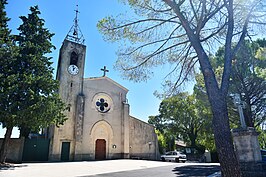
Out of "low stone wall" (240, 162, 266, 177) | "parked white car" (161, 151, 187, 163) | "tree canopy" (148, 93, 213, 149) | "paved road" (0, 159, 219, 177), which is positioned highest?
"tree canopy" (148, 93, 213, 149)

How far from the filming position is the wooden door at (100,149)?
21300mm

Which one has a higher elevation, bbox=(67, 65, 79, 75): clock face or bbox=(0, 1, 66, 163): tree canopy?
bbox=(67, 65, 79, 75): clock face

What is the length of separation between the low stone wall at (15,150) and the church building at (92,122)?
244 cm

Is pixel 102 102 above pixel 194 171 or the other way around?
above

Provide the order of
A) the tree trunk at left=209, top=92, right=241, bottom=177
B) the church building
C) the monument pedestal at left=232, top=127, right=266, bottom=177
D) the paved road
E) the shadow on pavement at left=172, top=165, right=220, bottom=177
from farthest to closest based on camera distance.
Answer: the church building < the shadow on pavement at left=172, top=165, right=220, bottom=177 < the paved road < the monument pedestal at left=232, top=127, right=266, bottom=177 < the tree trunk at left=209, top=92, right=241, bottom=177

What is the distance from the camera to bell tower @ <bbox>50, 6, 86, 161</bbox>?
62.7 ft

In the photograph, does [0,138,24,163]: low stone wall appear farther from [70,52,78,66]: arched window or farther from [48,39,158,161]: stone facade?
[70,52,78,66]: arched window

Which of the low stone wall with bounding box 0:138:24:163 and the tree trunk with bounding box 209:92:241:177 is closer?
the tree trunk with bounding box 209:92:241:177

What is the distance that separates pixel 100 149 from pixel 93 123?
2.90m

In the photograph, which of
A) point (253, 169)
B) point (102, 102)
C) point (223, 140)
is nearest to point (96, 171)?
point (253, 169)

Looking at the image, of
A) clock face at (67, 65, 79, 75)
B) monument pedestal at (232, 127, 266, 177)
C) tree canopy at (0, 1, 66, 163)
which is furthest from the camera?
clock face at (67, 65, 79, 75)

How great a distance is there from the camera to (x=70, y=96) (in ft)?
68.9

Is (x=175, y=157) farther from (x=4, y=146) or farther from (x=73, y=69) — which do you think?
(x=4, y=146)

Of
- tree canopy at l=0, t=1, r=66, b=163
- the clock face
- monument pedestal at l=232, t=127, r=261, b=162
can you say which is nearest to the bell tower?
the clock face
